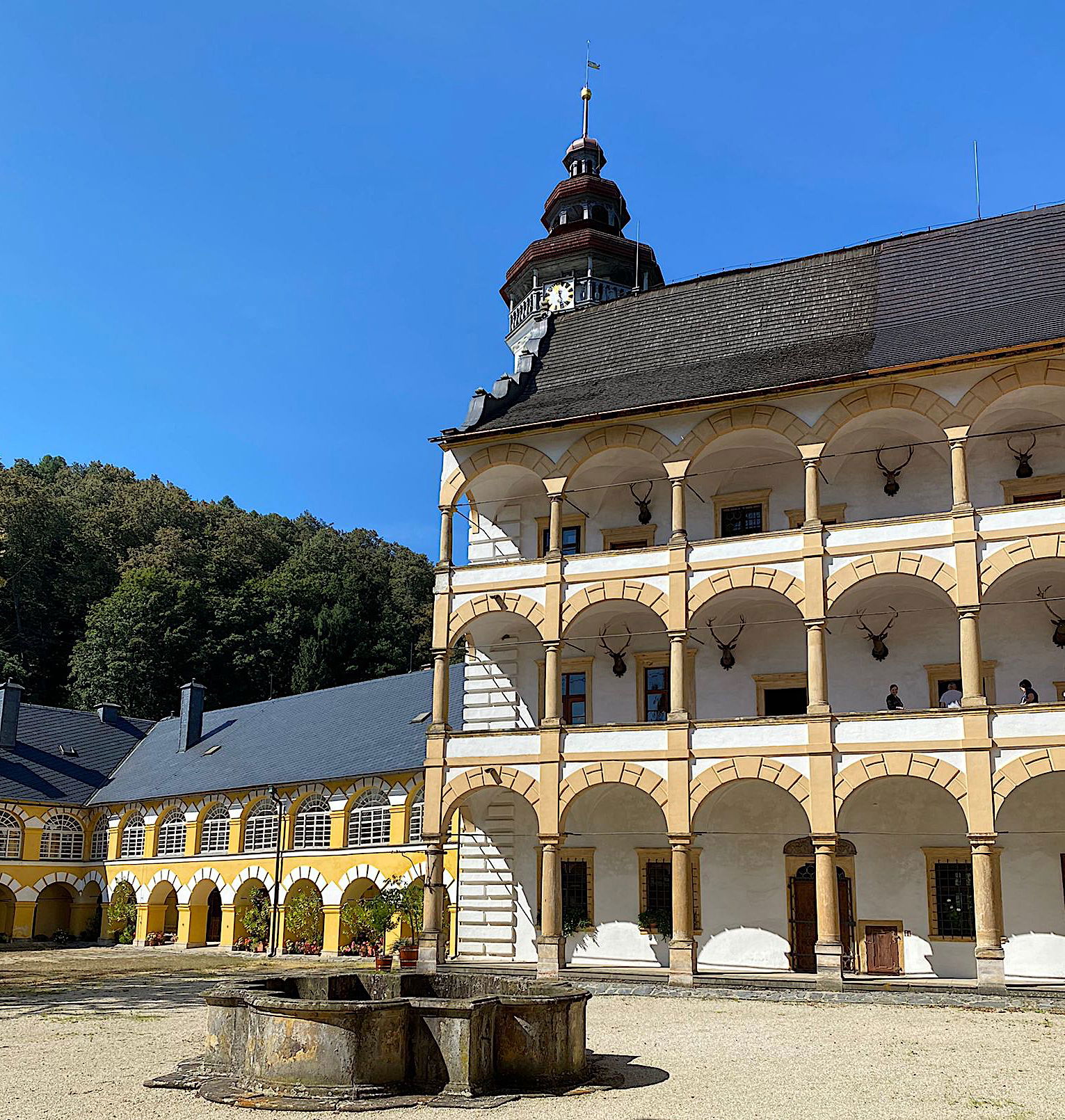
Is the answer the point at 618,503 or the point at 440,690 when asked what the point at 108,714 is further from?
Answer: the point at 618,503

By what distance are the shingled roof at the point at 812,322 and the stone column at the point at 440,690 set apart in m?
5.22

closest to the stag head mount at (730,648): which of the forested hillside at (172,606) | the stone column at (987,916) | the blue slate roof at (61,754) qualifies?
the stone column at (987,916)

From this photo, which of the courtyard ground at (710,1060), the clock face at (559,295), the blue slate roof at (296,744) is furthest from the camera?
the clock face at (559,295)

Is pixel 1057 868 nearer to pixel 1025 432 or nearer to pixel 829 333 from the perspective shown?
pixel 1025 432

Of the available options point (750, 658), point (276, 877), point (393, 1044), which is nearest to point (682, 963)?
point (750, 658)

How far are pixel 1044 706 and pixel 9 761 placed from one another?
36595 millimetres

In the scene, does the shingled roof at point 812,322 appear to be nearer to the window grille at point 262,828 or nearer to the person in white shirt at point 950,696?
the person in white shirt at point 950,696

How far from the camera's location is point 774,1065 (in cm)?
1380

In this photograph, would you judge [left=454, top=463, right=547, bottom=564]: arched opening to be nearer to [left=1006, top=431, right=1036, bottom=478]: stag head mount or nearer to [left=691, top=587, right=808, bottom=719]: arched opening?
[left=691, top=587, right=808, bottom=719]: arched opening

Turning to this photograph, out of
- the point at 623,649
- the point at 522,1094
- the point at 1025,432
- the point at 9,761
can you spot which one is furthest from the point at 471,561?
the point at 9,761

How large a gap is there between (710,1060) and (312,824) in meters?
24.9

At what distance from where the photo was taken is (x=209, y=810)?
41.1 metres

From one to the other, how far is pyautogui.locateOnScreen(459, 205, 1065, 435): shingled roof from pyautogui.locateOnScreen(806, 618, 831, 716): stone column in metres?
4.95

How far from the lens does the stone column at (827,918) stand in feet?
72.4
